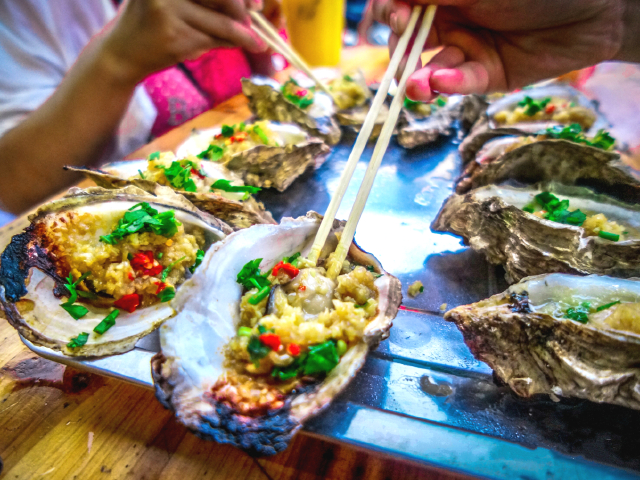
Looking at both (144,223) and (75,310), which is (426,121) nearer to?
(144,223)

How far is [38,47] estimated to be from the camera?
233 centimetres

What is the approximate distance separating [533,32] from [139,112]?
8.69ft

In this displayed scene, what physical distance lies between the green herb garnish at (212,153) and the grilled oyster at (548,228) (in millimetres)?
1156

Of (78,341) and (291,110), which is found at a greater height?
(291,110)

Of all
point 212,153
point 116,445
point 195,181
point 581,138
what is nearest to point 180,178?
point 195,181

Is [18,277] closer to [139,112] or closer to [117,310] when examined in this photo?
[117,310]

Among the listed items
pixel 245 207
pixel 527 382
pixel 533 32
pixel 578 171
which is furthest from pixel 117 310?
pixel 533 32

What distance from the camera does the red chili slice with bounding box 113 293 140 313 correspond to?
3.75 feet

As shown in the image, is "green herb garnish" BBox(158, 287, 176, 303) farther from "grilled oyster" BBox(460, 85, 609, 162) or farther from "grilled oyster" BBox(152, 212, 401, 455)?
"grilled oyster" BBox(460, 85, 609, 162)

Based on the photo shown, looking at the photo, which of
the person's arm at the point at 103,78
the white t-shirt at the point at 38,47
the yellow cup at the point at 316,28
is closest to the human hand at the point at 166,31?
the person's arm at the point at 103,78

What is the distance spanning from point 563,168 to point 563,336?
1023mm

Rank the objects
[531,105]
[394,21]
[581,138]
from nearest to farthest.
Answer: [394,21], [581,138], [531,105]

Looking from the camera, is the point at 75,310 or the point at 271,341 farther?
the point at 75,310

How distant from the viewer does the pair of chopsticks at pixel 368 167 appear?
1173 millimetres
